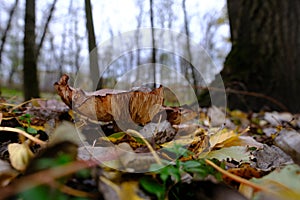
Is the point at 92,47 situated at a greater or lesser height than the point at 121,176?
greater

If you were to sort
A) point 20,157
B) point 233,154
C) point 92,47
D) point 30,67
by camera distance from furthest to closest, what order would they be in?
point 30,67 → point 92,47 → point 233,154 → point 20,157

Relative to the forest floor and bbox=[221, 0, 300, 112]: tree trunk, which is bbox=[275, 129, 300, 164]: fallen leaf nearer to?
the forest floor

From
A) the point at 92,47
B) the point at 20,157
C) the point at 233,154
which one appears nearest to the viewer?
the point at 20,157

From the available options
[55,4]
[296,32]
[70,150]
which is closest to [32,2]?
[55,4]

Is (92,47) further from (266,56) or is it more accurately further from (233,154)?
(266,56)

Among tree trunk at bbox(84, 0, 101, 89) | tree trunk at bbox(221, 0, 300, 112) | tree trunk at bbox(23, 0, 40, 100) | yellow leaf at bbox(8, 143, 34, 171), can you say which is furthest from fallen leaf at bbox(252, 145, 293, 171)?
tree trunk at bbox(23, 0, 40, 100)

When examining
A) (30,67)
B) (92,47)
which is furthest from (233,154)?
(30,67)

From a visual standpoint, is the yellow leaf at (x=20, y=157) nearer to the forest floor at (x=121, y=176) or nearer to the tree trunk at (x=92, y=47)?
the forest floor at (x=121, y=176)
